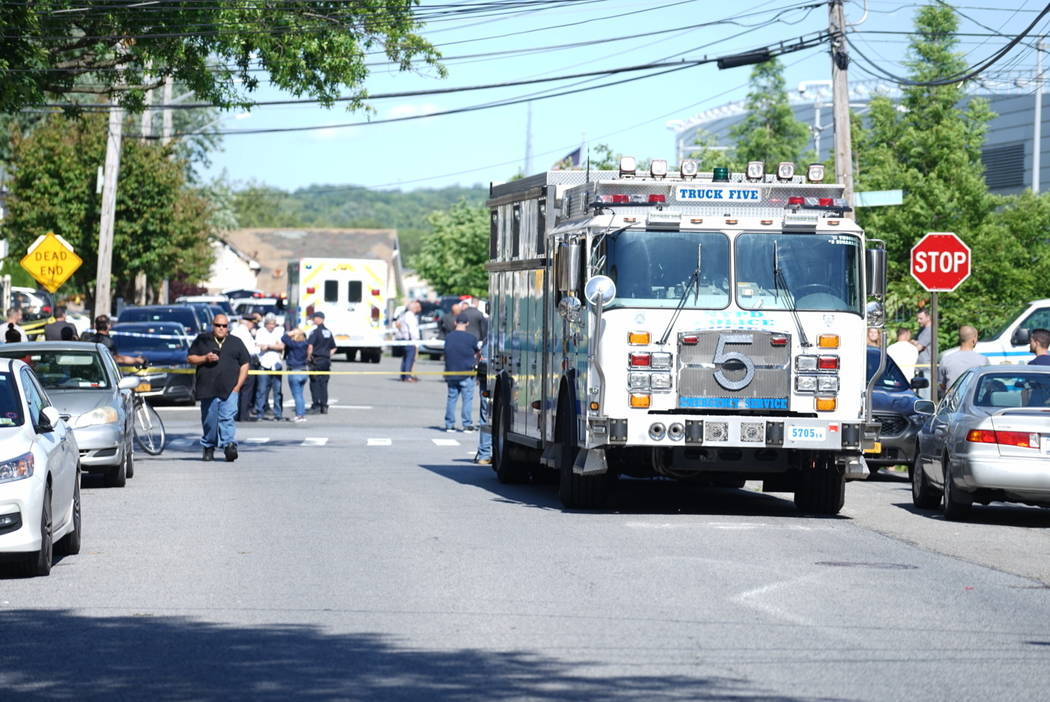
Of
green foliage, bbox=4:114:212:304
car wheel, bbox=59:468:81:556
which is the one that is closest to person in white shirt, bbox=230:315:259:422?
car wheel, bbox=59:468:81:556

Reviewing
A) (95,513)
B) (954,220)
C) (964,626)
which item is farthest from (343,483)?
(954,220)

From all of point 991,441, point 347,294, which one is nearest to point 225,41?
point 991,441

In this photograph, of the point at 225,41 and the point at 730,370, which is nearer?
the point at 730,370

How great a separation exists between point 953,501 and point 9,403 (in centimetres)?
876

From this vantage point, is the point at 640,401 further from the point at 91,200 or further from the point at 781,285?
the point at 91,200

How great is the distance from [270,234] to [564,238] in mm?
132426

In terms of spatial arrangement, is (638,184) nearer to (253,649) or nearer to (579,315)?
(579,315)

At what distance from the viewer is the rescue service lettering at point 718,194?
16281mm

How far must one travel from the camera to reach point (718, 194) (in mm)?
A: 16359

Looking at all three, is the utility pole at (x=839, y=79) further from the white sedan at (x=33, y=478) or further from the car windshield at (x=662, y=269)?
the white sedan at (x=33, y=478)

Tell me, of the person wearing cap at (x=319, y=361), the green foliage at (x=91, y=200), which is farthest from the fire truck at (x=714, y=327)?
the green foliage at (x=91, y=200)

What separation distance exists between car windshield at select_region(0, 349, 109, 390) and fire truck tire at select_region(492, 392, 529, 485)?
4432 millimetres

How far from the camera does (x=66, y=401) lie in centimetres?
1923

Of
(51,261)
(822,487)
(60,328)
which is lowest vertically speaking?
(822,487)
